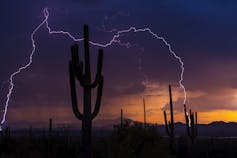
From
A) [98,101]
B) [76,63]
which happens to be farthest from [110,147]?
[76,63]

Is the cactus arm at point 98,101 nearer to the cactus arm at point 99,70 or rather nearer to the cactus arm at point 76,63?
the cactus arm at point 99,70

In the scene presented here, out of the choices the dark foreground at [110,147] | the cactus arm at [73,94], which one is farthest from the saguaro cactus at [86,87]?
the dark foreground at [110,147]

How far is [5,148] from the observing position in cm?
3086

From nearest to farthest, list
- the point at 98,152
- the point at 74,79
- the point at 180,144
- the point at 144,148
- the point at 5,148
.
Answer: the point at 74,79, the point at 144,148, the point at 98,152, the point at 5,148, the point at 180,144

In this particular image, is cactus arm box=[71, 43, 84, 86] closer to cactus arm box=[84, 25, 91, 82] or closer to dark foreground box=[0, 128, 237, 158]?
cactus arm box=[84, 25, 91, 82]

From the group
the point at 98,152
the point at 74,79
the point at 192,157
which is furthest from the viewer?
the point at 192,157

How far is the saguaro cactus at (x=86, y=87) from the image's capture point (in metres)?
19.8

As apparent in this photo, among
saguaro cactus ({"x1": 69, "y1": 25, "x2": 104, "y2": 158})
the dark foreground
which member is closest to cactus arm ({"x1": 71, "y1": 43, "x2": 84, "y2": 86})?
saguaro cactus ({"x1": 69, "y1": 25, "x2": 104, "y2": 158})

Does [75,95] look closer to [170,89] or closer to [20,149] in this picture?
[20,149]

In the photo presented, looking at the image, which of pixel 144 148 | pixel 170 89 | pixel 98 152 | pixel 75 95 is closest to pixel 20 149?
pixel 98 152

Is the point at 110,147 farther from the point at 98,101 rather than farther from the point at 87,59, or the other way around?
the point at 87,59

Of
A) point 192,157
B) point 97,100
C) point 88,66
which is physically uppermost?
point 88,66

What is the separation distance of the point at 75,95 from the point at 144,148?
7.55 metres

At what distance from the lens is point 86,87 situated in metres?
20.3
